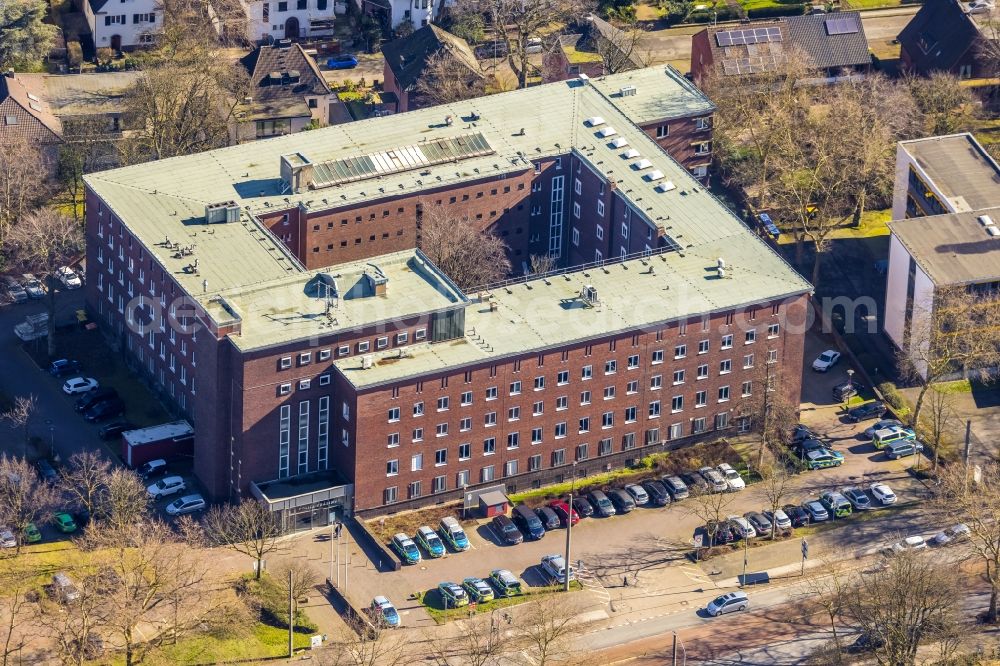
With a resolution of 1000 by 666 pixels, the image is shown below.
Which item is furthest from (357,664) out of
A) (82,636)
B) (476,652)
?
(82,636)

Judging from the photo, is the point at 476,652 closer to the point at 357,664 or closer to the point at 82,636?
the point at 357,664

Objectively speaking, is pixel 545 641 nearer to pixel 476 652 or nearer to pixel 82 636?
pixel 476 652

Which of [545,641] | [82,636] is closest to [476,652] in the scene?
[545,641]

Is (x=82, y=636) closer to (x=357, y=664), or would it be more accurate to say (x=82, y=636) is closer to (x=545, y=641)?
(x=357, y=664)
